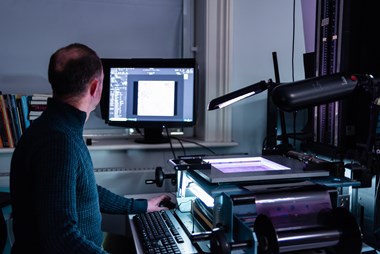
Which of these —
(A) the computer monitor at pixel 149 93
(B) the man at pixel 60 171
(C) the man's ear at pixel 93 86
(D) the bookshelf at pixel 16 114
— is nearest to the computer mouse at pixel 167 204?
(B) the man at pixel 60 171

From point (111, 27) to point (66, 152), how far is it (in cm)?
136

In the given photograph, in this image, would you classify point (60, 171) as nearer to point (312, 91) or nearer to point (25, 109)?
point (312, 91)

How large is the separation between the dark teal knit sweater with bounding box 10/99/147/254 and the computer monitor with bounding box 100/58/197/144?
0.85m

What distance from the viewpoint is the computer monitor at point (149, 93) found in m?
2.01

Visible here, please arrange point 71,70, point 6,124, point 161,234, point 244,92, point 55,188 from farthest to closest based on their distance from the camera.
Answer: point 6,124 → point 244,92 → point 161,234 → point 71,70 → point 55,188

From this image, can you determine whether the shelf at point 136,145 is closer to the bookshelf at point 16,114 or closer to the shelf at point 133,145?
the shelf at point 133,145

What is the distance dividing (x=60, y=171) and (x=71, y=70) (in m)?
0.30

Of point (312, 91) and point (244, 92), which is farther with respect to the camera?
point (244, 92)

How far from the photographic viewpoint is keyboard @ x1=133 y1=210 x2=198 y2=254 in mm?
1195

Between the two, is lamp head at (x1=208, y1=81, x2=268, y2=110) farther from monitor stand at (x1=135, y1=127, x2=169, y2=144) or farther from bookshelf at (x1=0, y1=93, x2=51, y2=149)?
bookshelf at (x1=0, y1=93, x2=51, y2=149)

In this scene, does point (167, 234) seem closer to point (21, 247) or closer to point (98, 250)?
point (98, 250)

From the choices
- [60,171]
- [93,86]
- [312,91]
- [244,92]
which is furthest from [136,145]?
[312,91]

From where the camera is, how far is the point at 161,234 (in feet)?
4.25

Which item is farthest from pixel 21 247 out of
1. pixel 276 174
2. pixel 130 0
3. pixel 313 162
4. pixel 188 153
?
pixel 130 0
